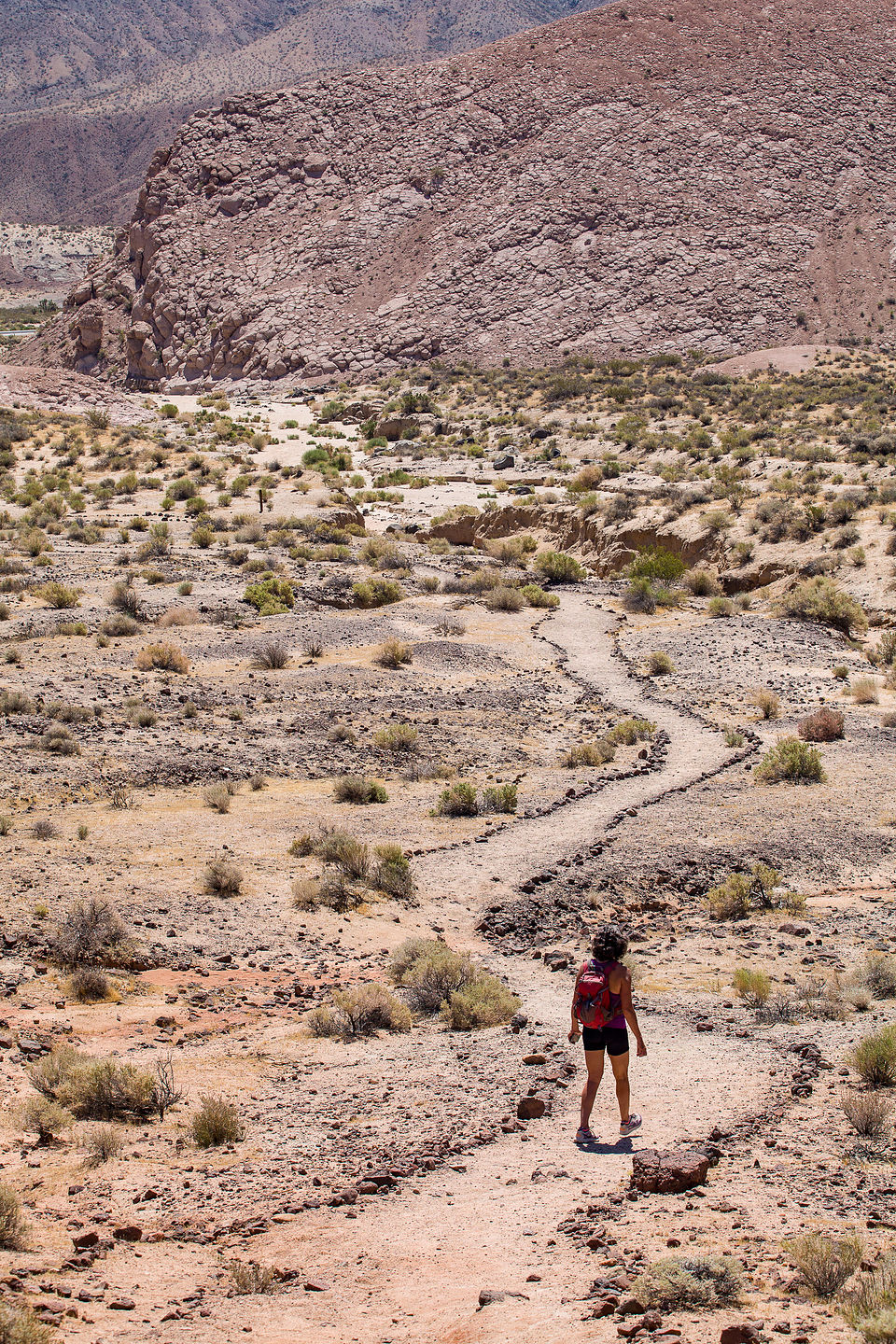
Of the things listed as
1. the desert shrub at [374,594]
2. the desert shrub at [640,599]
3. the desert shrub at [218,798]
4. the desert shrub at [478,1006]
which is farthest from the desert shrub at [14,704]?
the desert shrub at [640,599]

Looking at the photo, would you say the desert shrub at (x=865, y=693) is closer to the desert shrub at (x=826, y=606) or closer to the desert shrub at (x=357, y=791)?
the desert shrub at (x=826, y=606)

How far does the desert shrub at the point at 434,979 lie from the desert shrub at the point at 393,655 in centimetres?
1108

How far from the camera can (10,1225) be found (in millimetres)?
5230

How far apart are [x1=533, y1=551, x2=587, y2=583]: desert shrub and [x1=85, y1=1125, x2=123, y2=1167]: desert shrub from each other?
2372 cm

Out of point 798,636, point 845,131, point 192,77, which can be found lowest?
point 798,636

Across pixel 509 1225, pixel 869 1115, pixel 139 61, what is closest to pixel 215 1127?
pixel 509 1225

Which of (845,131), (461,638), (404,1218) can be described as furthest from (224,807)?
(845,131)

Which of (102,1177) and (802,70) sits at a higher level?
(802,70)

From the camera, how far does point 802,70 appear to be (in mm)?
70938

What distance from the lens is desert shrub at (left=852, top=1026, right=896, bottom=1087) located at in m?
6.55

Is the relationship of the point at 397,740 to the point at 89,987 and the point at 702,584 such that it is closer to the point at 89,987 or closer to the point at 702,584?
the point at 89,987

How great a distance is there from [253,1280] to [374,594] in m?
20.1

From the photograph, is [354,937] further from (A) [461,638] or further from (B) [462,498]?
(B) [462,498]

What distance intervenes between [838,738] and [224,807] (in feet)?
29.4
